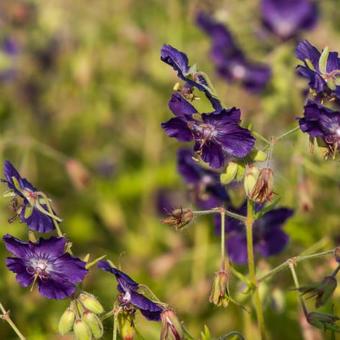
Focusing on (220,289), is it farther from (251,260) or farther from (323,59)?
(323,59)

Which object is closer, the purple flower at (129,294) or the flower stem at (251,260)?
the purple flower at (129,294)

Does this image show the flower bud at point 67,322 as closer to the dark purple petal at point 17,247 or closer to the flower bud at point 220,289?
the dark purple petal at point 17,247

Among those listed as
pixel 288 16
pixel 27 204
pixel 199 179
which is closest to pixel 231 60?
pixel 288 16

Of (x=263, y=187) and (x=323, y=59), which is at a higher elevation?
(x=323, y=59)

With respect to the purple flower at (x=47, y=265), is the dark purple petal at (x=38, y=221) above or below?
above

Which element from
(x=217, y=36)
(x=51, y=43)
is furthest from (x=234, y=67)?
(x=51, y=43)

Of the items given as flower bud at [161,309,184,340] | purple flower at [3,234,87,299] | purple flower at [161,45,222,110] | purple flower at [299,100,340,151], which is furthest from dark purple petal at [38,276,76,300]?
purple flower at [299,100,340,151]

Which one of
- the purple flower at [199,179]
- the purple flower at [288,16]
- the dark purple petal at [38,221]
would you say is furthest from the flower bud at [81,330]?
the purple flower at [288,16]

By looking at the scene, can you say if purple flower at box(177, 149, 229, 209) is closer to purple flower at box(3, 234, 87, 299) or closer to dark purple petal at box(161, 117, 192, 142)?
dark purple petal at box(161, 117, 192, 142)
